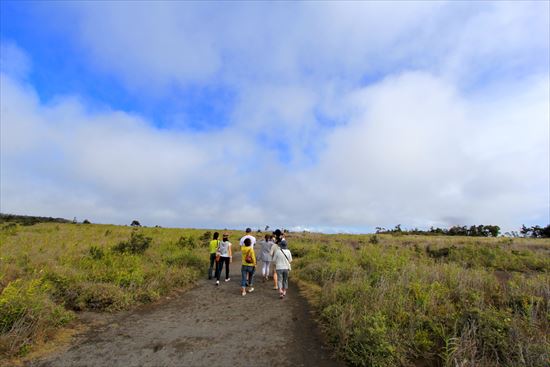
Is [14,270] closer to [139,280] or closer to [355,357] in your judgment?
[139,280]

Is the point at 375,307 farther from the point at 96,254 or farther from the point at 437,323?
the point at 96,254

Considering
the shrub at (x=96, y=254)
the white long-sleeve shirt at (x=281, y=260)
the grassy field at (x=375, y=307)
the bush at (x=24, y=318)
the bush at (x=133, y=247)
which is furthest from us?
→ the bush at (x=133, y=247)

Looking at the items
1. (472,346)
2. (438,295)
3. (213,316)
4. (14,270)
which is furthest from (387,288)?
(14,270)

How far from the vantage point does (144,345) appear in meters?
6.08

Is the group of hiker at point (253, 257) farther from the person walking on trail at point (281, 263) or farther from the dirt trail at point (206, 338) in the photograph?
the dirt trail at point (206, 338)

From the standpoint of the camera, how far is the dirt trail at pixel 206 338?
17.9 ft

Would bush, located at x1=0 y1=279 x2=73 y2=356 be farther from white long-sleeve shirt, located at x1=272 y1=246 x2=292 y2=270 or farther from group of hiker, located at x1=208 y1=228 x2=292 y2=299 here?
white long-sleeve shirt, located at x1=272 y1=246 x2=292 y2=270

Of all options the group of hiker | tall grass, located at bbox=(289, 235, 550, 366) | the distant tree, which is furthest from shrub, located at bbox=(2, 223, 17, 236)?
the distant tree

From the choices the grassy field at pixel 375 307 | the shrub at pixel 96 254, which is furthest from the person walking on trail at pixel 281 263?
the shrub at pixel 96 254

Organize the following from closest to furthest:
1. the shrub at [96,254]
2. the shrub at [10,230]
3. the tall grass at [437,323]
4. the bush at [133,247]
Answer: the tall grass at [437,323] → the shrub at [96,254] → the bush at [133,247] → the shrub at [10,230]

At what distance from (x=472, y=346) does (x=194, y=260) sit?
1185cm

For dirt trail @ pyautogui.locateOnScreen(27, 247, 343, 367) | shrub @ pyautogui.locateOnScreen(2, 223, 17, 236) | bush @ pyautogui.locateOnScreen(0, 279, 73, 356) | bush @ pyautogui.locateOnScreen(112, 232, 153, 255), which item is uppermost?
shrub @ pyautogui.locateOnScreen(2, 223, 17, 236)

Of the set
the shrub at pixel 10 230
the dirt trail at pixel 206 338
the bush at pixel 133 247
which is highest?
the shrub at pixel 10 230

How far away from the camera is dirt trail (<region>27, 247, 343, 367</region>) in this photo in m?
5.46
